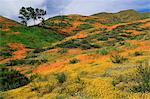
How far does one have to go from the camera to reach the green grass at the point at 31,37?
59606 millimetres

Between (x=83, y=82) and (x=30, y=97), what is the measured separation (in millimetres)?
2763

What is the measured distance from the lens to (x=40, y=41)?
206 feet

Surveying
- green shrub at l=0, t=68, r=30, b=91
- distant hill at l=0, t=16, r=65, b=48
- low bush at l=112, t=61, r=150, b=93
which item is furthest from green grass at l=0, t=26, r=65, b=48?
low bush at l=112, t=61, r=150, b=93

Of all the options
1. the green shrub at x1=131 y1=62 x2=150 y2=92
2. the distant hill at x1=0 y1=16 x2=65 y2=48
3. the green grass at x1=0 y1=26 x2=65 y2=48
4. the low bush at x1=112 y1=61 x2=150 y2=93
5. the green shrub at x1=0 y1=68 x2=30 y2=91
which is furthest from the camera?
the distant hill at x1=0 y1=16 x2=65 y2=48

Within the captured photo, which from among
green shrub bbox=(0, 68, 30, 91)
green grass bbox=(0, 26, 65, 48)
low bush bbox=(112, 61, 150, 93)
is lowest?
green grass bbox=(0, 26, 65, 48)

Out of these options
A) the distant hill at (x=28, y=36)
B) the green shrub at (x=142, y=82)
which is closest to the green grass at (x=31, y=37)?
the distant hill at (x=28, y=36)

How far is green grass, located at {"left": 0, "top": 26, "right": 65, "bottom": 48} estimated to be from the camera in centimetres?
5961

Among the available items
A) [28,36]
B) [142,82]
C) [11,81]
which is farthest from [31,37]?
[142,82]

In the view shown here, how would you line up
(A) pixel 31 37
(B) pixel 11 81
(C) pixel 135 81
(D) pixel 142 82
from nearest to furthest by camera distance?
A: (D) pixel 142 82 → (C) pixel 135 81 → (B) pixel 11 81 → (A) pixel 31 37

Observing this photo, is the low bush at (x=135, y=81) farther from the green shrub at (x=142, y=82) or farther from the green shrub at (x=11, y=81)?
the green shrub at (x=11, y=81)

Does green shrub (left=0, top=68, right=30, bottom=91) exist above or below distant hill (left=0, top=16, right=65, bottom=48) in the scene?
above

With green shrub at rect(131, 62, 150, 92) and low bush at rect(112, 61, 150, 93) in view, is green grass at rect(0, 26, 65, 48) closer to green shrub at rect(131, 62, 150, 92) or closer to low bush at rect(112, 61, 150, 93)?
low bush at rect(112, 61, 150, 93)

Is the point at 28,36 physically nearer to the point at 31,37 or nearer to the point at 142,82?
the point at 31,37

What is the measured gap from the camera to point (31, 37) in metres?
64.5
